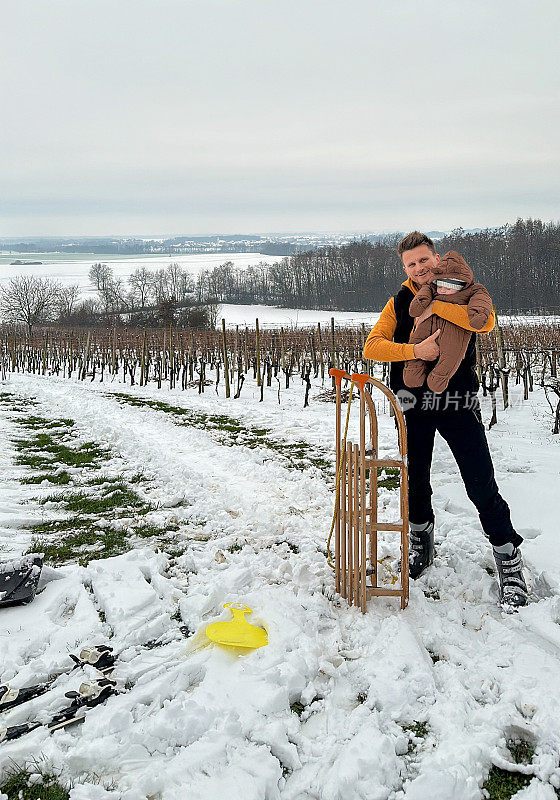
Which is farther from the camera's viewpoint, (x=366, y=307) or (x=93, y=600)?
(x=366, y=307)

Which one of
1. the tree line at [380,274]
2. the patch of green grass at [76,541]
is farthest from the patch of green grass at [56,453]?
A: the tree line at [380,274]

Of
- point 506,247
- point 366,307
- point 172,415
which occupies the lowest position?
point 172,415

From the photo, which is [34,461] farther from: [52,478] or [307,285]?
[307,285]

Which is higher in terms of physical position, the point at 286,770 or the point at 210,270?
the point at 210,270

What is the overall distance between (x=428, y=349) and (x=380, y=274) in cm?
5762

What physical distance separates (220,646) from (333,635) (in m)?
0.60

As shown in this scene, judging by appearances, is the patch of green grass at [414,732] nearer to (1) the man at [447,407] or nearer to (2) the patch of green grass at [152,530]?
(1) the man at [447,407]

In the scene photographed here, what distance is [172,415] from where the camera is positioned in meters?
11.4

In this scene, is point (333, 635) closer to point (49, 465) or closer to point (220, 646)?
point (220, 646)

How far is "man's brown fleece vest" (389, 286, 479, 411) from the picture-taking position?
2.82m

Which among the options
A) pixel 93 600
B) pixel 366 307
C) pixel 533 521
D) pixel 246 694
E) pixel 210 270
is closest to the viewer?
pixel 246 694

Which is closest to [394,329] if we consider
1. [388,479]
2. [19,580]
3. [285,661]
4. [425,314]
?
[425,314]

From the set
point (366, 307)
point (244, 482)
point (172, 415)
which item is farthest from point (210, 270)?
point (244, 482)

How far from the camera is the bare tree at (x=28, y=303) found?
51.9m
